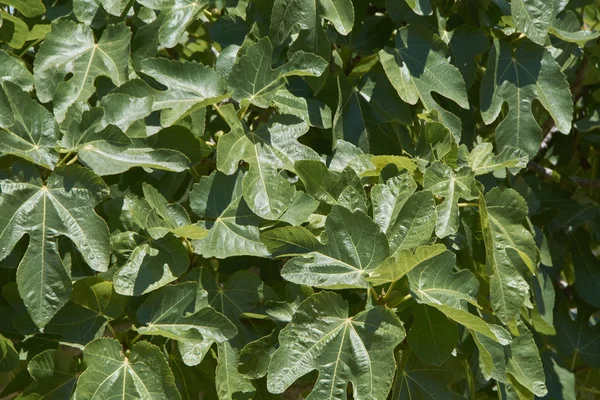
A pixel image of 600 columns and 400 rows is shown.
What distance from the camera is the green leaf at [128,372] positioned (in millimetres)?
1535

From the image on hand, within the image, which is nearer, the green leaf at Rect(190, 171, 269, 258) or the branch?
the green leaf at Rect(190, 171, 269, 258)

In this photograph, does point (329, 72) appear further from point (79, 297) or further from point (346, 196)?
point (79, 297)

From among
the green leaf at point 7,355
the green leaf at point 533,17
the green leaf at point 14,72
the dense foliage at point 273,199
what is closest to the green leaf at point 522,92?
the dense foliage at point 273,199

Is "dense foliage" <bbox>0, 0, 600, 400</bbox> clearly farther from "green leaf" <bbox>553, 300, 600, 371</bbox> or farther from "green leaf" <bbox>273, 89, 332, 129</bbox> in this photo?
"green leaf" <bbox>553, 300, 600, 371</bbox>

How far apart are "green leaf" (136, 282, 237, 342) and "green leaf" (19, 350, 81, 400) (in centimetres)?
15

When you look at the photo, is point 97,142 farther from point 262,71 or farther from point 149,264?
point 262,71

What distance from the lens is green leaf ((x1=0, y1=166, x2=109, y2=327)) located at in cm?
156

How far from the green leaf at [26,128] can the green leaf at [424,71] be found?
0.73 meters

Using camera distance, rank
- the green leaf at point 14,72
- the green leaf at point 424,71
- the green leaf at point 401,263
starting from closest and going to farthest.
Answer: the green leaf at point 401,263 < the green leaf at point 14,72 < the green leaf at point 424,71

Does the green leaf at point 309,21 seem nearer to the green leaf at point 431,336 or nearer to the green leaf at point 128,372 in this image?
the green leaf at point 431,336

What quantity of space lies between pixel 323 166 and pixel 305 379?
44cm

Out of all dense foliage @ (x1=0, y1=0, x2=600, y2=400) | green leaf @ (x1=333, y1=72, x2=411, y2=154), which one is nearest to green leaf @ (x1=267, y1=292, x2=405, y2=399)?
dense foliage @ (x1=0, y1=0, x2=600, y2=400)

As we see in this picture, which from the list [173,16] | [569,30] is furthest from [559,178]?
[173,16]

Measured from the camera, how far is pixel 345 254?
1.54 metres
